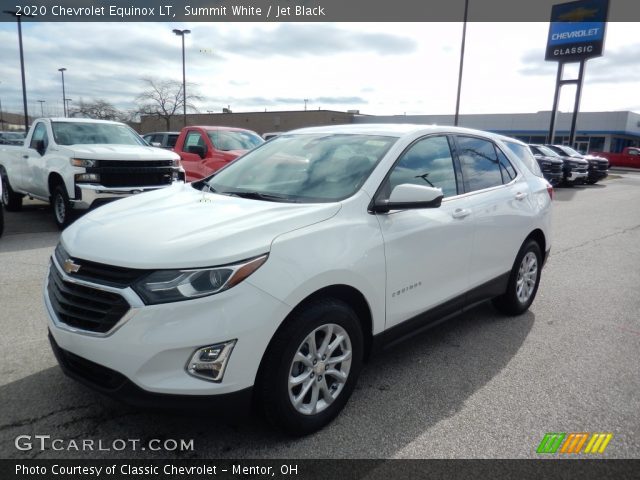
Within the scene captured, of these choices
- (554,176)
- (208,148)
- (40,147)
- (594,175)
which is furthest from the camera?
(594,175)

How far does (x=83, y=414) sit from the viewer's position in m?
2.92

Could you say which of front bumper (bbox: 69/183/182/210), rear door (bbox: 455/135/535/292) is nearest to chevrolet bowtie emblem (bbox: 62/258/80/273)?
rear door (bbox: 455/135/535/292)

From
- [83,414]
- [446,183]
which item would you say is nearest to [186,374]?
[83,414]

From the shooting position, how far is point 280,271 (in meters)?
2.46

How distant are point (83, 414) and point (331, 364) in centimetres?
152

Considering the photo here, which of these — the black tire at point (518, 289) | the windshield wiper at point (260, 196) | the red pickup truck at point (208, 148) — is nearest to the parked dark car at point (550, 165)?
the red pickup truck at point (208, 148)

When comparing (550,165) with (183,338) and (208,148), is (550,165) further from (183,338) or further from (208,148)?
(183,338)

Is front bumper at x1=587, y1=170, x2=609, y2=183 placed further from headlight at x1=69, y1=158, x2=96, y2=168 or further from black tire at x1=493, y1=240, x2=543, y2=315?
headlight at x1=69, y1=158, x2=96, y2=168

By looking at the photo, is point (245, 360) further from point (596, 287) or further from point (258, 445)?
point (596, 287)

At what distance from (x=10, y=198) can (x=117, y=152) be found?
4185mm

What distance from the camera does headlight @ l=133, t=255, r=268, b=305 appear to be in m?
2.29

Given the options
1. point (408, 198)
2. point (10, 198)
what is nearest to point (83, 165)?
point (10, 198)

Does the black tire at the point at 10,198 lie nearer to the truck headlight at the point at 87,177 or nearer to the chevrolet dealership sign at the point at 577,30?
the truck headlight at the point at 87,177

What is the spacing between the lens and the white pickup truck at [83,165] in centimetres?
795
